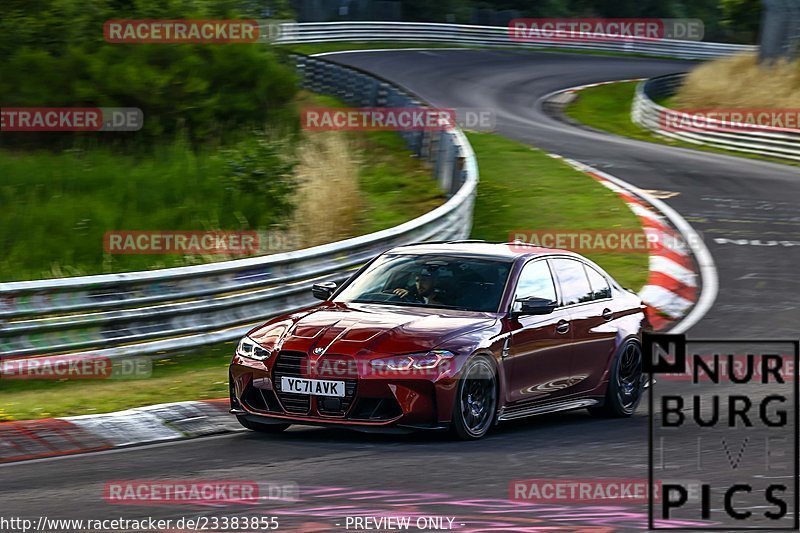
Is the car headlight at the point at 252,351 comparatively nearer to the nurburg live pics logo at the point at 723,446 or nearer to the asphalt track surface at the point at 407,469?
the asphalt track surface at the point at 407,469

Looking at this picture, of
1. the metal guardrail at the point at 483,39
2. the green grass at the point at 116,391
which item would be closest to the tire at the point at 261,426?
the green grass at the point at 116,391

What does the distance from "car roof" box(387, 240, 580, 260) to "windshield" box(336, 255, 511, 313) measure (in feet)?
0.23

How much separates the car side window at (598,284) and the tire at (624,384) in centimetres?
44

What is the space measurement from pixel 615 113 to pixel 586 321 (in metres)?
30.9

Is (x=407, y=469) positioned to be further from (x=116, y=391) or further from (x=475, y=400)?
(x=116, y=391)

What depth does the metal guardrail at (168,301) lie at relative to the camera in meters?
11.6

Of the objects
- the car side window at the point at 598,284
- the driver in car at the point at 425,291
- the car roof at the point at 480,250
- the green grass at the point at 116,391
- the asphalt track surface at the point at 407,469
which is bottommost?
the green grass at the point at 116,391

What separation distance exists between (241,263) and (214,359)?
3.57 ft

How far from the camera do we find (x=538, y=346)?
9.62 meters

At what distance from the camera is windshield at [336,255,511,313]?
31.3ft
